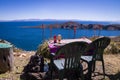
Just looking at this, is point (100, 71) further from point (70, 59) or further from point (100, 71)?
point (70, 59)

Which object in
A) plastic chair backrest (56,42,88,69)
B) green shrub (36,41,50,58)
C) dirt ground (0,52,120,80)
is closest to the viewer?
plastic chair backrest (56,42,88,69)

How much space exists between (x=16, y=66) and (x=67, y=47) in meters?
3.25

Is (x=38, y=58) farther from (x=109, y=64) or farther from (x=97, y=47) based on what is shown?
(x=109, y=64)

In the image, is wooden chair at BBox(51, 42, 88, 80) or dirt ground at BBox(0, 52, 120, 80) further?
dirt ground at BBox(0, 52, 120, 80)

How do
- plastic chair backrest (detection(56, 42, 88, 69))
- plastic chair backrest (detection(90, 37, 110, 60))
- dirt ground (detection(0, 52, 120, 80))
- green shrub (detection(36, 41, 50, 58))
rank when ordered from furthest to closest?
green shrub (detection(36, 41, 50, 58)), dirt ground (detection(0, 52, 120, 80)), plastic chair backrest (detection(90, 37, 110, 60)), plastic chair backrest (detection(56, 42, 88, 69))

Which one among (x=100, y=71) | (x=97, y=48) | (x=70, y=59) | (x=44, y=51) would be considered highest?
(x=97, y=48)

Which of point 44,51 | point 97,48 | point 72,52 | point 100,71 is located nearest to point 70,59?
point 72,52

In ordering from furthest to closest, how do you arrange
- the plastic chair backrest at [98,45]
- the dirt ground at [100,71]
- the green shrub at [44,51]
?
the green shrub at [44,51] < the dirt ground at [100,71] < the plastic chair backrest at [98,45]

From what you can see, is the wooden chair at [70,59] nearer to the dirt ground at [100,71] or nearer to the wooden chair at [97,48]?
the wooden chair at [97,48]

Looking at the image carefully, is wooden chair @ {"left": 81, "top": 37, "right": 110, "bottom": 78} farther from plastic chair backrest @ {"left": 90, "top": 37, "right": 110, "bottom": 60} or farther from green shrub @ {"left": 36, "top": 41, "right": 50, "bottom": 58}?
green shrub @ {"left": 36, "top": 41, "right": 50, "bottom": 58}

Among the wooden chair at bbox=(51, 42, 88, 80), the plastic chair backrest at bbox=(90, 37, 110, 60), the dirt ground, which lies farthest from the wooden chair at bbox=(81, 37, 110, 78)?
the dirt ground

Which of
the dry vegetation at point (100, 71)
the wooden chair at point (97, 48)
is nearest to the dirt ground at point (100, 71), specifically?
the dry vegetation at point (100, 71)

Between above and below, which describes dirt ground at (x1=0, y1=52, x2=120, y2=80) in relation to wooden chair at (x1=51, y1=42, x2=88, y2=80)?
below

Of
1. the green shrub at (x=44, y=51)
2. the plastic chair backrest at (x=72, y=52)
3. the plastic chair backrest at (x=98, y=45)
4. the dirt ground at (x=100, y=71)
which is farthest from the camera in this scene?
the green shrub at (x=44, y=51)
